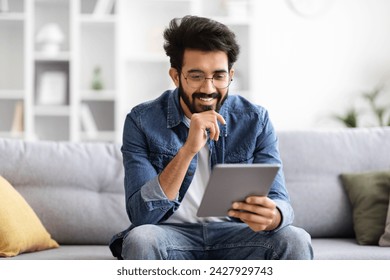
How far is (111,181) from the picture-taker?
2.45 meters

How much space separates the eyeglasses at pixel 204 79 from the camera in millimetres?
1854

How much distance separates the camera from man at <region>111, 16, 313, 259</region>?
1705mm

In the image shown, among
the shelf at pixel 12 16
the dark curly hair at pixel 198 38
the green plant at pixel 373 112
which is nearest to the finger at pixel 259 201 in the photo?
the dark curly hair at pixel 198 38

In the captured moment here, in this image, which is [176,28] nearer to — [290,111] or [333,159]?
[333,159]

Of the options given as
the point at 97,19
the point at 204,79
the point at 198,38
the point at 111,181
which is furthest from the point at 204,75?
the point at 97,19

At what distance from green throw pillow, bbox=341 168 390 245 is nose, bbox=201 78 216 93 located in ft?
2.86

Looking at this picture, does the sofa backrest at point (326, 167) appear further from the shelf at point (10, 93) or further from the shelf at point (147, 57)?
the shelf at point (10, 93)

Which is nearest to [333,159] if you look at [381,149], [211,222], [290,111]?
[381,149]

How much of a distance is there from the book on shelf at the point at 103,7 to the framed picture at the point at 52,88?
0.51m

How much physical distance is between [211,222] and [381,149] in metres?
0.95

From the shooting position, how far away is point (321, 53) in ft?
16.0

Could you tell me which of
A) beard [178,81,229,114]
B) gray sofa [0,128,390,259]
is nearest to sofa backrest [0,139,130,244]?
gray sofa [0,128,390,259]

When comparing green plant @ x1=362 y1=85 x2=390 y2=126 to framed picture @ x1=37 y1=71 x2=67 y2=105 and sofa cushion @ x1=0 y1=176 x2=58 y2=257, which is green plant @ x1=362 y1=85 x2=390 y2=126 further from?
sofa cushion @ x1=0 y1=176 x2=58 y2=257

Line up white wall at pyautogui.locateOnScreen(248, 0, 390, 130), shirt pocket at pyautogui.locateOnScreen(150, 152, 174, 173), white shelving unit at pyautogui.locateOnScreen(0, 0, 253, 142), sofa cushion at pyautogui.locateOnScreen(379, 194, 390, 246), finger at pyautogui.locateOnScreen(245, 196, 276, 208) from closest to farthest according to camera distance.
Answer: finger at pyautogui.locateOnScreen(245, 196, 276, 208) → shirt pocket at pyautogui.locateOnScreen(150, 152, 174, 173) → sofa cushion at pyautogui.locateOnScreen(379, 194, 390, 246) → white shelving unit at pyautogui.locateOnScreen(0, 0, 253, 142) → white wall at pyautogui.locateOnScreen(248, 0, 390, 130)
